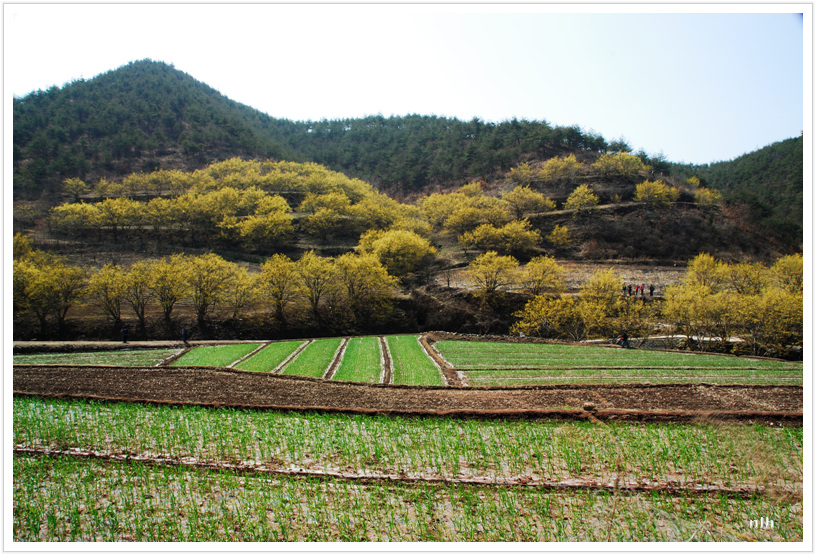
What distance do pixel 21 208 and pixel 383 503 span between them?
3649 inches

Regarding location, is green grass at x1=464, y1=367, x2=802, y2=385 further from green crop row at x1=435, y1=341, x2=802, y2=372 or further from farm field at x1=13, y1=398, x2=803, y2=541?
farm field at x1=13, y1=398, x2=803, y2=541

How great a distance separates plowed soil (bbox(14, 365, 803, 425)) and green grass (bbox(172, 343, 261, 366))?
3.33m

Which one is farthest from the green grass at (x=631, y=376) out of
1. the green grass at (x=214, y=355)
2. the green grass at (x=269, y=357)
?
the green grass at (x=214, y=355)

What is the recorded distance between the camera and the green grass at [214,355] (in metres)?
24.5

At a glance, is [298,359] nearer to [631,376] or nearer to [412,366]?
[412,366]

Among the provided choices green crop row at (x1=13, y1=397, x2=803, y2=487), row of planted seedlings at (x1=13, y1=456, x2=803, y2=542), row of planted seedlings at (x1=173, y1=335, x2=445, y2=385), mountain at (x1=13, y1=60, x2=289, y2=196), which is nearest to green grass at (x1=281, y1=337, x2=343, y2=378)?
row of planted seedlings at (x1=173, y1=335, x2=445, y2=385)

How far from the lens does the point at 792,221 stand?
244 ft

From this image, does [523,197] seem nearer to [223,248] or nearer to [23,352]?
[223,248]

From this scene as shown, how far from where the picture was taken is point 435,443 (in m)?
12.2

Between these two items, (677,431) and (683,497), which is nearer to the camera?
(683,497)

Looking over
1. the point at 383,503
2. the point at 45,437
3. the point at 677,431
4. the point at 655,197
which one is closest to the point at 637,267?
the point at 655,197

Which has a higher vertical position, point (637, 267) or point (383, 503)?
point (637, 267)

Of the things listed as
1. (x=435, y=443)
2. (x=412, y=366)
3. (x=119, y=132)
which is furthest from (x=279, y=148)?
(x=435, y=443)

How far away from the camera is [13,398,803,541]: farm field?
788 cm
